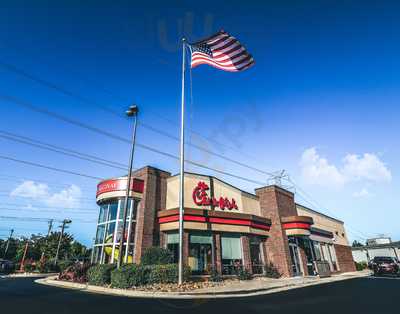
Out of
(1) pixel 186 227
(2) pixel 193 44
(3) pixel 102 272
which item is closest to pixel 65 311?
(3) pixel 102 272

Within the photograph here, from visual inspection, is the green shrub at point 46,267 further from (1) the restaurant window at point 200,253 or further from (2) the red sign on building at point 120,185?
(1) the restaurant window at point 200,253

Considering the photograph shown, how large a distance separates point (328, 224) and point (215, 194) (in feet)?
70.6

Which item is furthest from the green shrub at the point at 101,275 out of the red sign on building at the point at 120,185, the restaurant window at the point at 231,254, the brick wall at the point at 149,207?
the restaurant window at the point at 231,254

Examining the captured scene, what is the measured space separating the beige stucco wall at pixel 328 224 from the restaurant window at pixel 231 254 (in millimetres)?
11734

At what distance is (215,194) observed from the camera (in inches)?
863

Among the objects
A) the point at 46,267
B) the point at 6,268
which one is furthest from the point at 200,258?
the point at 6,268

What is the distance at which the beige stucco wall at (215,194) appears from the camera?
20.6 metres

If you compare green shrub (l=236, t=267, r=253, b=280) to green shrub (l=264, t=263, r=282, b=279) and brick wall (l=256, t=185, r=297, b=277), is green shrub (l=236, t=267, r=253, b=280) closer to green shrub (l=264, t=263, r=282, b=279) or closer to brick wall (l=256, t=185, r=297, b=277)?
green shrub (l=264, t=263, r=282, b=279)

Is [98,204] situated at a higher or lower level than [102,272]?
higher

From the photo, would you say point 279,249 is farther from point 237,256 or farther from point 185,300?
point 185,300

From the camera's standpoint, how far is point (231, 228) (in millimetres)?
19953

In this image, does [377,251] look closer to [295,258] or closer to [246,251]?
[295,258]

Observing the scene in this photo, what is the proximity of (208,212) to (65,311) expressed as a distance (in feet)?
41.8

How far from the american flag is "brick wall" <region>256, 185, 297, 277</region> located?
1458 centimetres
